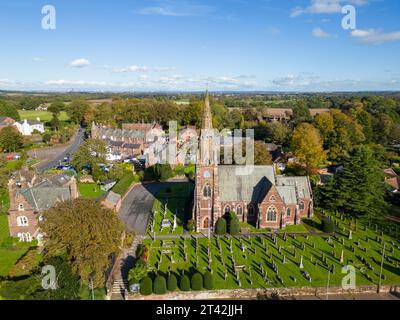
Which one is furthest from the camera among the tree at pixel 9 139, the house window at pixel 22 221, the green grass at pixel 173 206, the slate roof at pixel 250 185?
the tree at pixel 9 139

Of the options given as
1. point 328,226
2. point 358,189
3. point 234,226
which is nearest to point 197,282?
point 234,226

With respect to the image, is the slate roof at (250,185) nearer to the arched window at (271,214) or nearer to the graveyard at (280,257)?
the arched window at (271,214)

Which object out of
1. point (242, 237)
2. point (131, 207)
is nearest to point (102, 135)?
point (131, 207)

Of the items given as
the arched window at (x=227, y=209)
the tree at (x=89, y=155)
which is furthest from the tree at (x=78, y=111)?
the arched window at (x=227, y=209)

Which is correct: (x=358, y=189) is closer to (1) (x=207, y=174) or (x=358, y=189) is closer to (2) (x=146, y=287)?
(1) (x=207, y=174)

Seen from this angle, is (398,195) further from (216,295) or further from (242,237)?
(216,295)

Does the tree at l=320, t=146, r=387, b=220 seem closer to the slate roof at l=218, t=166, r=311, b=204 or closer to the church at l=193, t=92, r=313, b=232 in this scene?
the church at l=193, t=92, r=313, b=232

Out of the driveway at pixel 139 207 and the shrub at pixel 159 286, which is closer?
the shrub at pixel 159 286
